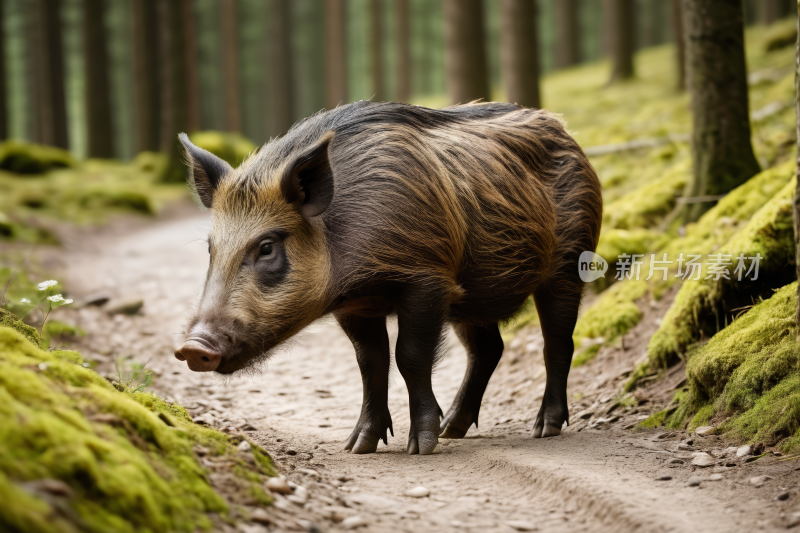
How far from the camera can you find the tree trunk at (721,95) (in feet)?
23.3

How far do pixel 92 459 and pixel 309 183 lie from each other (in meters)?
2.42

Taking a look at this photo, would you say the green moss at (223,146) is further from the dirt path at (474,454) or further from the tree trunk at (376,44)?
the dirt path at (474,454)

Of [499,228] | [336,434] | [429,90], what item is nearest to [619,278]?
[499,228]

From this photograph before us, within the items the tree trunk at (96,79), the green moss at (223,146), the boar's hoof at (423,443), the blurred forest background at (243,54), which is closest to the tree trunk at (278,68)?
the blurred forest background at (243,54)

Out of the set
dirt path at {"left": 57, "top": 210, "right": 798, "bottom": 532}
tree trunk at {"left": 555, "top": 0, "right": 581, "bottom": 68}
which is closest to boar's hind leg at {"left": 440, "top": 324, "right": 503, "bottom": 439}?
dirt path at {"left": 57, "top": 210, "right": 798, "bottom": 532}

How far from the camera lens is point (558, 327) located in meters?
5.52

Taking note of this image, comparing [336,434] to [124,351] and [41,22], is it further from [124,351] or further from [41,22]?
[41,22]

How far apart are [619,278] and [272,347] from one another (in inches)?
163

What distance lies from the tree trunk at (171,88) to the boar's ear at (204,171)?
50.7 feet

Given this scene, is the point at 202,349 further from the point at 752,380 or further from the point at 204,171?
the point at 752,380

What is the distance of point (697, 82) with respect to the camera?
7.29m

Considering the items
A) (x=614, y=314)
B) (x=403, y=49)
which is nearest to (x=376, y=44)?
(x=403, y=49)

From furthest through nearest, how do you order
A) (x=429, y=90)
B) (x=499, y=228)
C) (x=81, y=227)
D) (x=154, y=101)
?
1. (x=429, y=90)
2. (x=154, y=101)
3. (x=81, y=227)
4. (x=499, y=228)

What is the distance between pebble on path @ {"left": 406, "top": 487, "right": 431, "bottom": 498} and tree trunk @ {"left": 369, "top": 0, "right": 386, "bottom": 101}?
23070 millimetres
